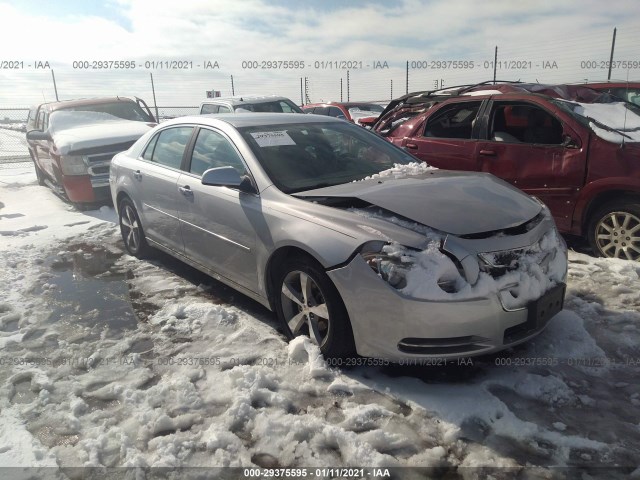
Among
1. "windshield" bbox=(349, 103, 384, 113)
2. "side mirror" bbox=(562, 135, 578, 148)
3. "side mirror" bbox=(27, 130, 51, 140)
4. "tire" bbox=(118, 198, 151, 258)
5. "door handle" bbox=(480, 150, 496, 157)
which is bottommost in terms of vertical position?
"tire" bbox=(118, 198, 151, 258)

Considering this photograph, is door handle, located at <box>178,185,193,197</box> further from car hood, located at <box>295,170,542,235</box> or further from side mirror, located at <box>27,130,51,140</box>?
side mirror, located at <box>27,130,51,140</box>

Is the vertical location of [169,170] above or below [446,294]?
above

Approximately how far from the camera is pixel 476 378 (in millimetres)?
2855

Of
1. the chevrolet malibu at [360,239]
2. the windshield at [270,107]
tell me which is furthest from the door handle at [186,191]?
the windshield at [270,107]

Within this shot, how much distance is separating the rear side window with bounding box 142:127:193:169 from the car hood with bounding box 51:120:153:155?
321 centimetres

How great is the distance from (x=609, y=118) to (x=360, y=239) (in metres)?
3.65

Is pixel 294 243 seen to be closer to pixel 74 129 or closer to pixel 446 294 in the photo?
pixel 446 294

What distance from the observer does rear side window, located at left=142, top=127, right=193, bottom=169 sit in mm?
4344

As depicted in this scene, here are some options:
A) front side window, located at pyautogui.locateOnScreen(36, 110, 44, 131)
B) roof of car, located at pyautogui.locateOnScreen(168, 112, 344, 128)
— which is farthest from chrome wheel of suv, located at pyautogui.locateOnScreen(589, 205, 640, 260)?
front side window, located at pyautogui.locateOnScreen(36, 110, 44, 131)

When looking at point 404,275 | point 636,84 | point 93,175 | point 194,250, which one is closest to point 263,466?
point 404,275

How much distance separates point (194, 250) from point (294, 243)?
146 cm

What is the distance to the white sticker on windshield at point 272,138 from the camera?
3656 millimetres

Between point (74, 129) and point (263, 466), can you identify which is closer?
point (263, 466)

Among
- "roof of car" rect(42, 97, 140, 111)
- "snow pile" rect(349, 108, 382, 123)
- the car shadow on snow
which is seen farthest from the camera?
"snow pile" rect(349, 108, 382, 123)
